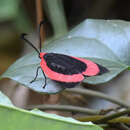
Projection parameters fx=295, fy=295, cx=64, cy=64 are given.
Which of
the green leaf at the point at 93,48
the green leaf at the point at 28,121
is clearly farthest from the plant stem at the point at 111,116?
the green leaf at the point at 28,121

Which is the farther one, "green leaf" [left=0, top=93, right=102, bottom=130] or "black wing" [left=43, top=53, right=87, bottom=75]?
"black wing" [left=43, top=53, right=87, bottom=75]

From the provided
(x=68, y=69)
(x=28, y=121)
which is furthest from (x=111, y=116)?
(x=28, y=121)

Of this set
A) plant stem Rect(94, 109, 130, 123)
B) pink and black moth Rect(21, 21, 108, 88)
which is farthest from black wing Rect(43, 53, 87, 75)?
plant stem Rect(94, 109, 130, 123)

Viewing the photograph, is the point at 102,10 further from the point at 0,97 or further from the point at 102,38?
the point at 0,97

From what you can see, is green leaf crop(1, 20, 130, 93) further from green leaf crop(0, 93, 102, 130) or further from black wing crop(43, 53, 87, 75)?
green leaf crop(0, 93, 102, 130)

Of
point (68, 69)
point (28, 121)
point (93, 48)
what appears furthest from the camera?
point (93, 48)

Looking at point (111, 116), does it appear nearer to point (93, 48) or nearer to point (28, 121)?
point (93, 48)

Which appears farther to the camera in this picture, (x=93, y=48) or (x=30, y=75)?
(x=93, y=48)

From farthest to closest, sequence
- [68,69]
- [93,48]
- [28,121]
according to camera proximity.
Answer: [93,48] → [68,69] → [28,121]

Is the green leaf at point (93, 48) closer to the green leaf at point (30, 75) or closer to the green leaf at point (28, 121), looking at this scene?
the green leaf at point (30, 75)
